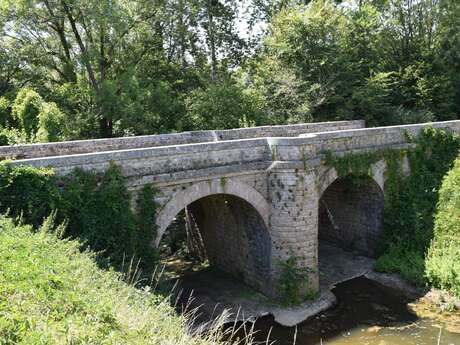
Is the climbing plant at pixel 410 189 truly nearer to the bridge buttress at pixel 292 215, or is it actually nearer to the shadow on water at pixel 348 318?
the shadow on water at pixel 348 318

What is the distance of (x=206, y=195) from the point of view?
1056 cm

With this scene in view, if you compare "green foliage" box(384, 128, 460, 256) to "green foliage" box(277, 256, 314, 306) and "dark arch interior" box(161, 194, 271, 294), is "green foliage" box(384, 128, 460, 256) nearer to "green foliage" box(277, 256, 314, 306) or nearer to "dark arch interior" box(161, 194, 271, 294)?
"green foliage" box(277, 256, 314, 306)

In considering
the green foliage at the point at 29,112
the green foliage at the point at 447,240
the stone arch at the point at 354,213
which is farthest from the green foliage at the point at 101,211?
the green foliage at the point at 29,112

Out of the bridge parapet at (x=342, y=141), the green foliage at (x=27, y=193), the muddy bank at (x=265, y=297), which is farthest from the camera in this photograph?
the bridge parapet at (x=342, y=141)

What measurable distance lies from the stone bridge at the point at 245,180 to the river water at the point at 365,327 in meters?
1.14

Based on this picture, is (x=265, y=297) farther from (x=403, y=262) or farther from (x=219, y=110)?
(x=219, y=110)

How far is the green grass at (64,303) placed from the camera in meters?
4.16

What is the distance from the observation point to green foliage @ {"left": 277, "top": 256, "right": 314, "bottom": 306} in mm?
11297

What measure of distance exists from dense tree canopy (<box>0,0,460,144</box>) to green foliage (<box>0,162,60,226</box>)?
912 cm

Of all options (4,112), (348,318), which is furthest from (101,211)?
(4,112)

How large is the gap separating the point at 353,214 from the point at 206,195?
6.81m

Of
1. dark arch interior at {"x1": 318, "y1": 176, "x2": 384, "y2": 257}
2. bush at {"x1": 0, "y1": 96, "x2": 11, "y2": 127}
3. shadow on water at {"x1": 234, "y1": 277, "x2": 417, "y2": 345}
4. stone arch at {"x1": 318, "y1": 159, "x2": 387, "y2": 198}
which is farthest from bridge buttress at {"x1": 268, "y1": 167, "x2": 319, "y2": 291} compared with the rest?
bush at {"x1": 0, "y1": 96, "x2": 11, "y2": 127}

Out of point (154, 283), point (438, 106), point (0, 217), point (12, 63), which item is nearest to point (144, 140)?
point (154, 283)

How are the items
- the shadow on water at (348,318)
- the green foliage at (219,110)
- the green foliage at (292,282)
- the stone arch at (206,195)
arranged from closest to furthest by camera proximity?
the stone arch at (206,195), the shadow on water at (348,318), the green foliage at (292,282), the green foliage at (219,110)
